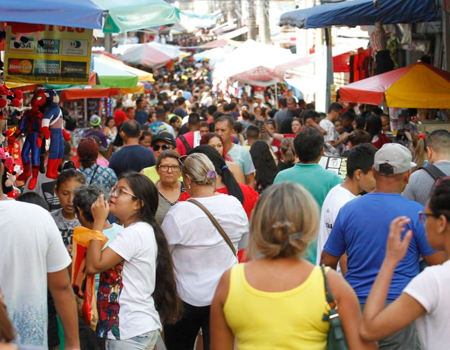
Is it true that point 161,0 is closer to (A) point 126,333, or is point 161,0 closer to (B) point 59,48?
(B) point 59,48

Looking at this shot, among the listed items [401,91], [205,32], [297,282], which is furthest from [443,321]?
[205,32]

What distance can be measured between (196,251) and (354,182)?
1261 millimetres

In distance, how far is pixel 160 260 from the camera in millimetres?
4840

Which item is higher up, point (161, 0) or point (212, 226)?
point (161, 0)

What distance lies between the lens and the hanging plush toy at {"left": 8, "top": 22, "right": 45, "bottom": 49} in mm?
5953

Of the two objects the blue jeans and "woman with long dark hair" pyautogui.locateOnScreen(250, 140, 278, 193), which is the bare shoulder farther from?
"woman with long dark hair" pyautogui.locateOnScreen(250, 140, 278, 193)

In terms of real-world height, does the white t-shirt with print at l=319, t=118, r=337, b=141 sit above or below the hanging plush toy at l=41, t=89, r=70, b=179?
below

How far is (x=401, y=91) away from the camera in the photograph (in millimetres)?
9547

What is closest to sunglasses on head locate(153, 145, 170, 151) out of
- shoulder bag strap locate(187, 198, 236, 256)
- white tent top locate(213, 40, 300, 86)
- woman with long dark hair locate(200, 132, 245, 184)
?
woman with long dark hair locate(200, 132, 245, 184)

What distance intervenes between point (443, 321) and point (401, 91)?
22.0 ft

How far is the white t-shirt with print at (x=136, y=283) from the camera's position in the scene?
458cm

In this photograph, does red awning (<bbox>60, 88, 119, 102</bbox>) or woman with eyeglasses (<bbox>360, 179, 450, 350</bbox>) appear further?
red awning (<bbox>60, 88, 119, 102</bbox>)

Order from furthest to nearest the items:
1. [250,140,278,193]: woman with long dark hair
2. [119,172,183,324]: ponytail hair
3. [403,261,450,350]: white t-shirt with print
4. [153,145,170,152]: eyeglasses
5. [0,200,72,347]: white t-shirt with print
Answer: [250,140,278,193]: woman with long dark hair
[153,145,170,152]: eyeglasses
[119,172,183,324]: ponytail hair
[0,200,72,347]: white t-shirt with print
[403,261,450,350]: white t-shirt with print

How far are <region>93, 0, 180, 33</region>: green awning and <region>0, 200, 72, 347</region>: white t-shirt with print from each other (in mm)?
2606
